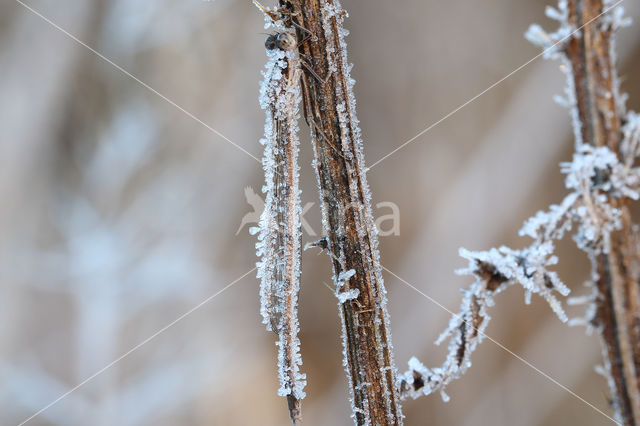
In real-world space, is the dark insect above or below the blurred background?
below

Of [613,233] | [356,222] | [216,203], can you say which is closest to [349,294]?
[356,222]

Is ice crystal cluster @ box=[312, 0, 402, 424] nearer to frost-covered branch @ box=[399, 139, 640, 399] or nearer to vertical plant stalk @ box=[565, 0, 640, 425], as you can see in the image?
frost-covered branch @ box=[399, 139, 640, 399]

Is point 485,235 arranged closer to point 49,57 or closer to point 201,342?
point 201,342

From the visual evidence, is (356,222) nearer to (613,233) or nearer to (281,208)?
(281,208)

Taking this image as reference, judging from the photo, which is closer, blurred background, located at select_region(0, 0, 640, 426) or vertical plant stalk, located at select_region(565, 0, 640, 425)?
vertical plant stalk, located at select_region(565, 0, 640, 425)

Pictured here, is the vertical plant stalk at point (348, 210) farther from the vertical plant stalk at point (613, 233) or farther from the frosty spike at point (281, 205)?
the vertical plant stalk at point (613, 233)

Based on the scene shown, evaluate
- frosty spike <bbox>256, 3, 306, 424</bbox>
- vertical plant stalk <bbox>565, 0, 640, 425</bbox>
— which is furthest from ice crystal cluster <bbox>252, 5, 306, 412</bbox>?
vertical plant stalk <bbox>565, 0, 640, 425</bbox>

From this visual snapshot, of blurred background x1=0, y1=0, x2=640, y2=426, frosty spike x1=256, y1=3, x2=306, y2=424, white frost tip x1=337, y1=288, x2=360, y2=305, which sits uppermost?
blurred background x1=0, y1=0, x2=640, y2=426
